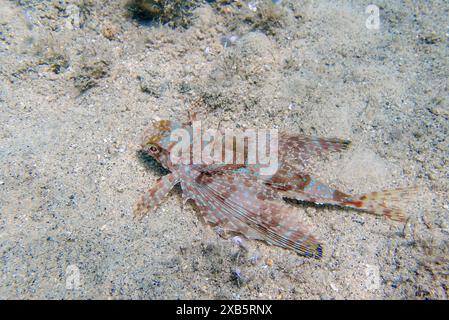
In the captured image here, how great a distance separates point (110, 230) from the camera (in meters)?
3.82

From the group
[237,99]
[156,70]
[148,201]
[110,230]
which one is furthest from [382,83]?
[110,230]

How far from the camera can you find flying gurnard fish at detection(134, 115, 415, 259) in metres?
3.87

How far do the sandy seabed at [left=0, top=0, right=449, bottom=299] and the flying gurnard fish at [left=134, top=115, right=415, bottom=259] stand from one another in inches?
7.5

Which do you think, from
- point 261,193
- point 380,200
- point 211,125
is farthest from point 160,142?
point 380,200

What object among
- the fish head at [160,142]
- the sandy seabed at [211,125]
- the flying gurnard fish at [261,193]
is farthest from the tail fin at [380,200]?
the fish head at [160,142]

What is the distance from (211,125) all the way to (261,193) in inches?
63.2

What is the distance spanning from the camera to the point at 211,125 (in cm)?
507

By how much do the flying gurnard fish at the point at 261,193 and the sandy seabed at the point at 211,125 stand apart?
190 mm

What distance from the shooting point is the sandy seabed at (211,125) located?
348 centimetres

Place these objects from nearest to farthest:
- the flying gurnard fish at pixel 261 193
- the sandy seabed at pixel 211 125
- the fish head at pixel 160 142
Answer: the sandy seabed at pixel 211 125 → the flying gurnard fish at pixel 261 193 → the fish head at pixel 160 142

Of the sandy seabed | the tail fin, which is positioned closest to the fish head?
the sandy seabed

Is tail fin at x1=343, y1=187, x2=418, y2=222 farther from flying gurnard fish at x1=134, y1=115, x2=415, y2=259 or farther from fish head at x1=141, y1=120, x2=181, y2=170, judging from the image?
fish head at x1=141, y1=120, x2=181, y2=170

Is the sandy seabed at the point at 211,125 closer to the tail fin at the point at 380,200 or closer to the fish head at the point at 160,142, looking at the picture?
the tail fin at the point at 380,200

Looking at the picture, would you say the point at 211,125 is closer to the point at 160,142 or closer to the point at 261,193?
the point at 160,142
